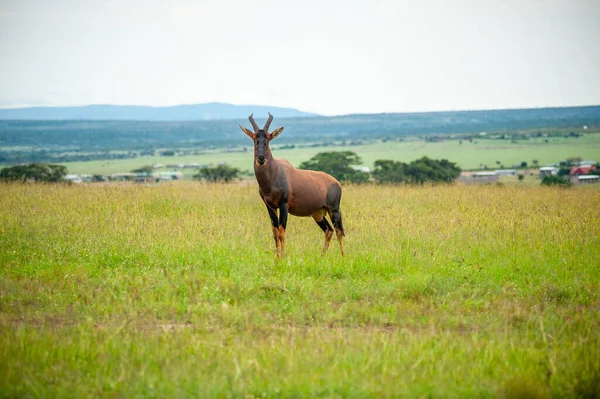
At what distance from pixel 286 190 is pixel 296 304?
422cm

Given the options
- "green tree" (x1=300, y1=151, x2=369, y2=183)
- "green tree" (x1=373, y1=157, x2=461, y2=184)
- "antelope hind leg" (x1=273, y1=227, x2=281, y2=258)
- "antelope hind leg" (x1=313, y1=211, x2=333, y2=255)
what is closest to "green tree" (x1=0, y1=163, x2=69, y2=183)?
"green tree" (x1=300, y1=151, x2=369, y2=183)

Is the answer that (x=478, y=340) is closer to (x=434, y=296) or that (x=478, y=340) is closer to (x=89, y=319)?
(x=434, y=296)

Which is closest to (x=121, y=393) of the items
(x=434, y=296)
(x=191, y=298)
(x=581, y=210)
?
(x=191, y=298)

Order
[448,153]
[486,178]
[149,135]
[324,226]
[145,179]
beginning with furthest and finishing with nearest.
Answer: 1. [149,135]
2. [448,153]
3. [486,178]
4. [145,179]
5. [324,226]

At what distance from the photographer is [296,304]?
10172 millimetres

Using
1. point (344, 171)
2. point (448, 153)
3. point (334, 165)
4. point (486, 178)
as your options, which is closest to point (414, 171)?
point (344, 171)

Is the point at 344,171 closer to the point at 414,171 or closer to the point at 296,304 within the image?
the point at 414,171

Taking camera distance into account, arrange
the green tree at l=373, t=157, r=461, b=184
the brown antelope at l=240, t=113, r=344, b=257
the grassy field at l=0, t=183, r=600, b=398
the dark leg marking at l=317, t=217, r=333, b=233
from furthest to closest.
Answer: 1. the green tree at l=373, t=157, r=461, b=184
2. the dark leg marking at l=317, t=217, r=333, b=233
3. the brown antelope at l=240, t=113, r=344, b=257
4. the grassy field at l=0, t=183, r=600, b=398

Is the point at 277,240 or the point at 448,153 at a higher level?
the point at 277,240

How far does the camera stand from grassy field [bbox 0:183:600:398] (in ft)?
23.7

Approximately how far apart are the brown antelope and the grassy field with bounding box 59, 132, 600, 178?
76.1 metres

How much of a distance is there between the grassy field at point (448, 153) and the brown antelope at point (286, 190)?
76.1 meters

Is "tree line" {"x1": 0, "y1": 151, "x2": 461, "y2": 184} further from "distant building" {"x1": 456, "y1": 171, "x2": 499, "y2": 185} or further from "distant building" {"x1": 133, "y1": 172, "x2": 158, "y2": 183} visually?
"distant building" {"x1": 133, "y1": 172, "x2": 158, "y2": 183}

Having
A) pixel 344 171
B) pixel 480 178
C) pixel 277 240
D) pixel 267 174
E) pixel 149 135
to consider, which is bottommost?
pixel 480 178
